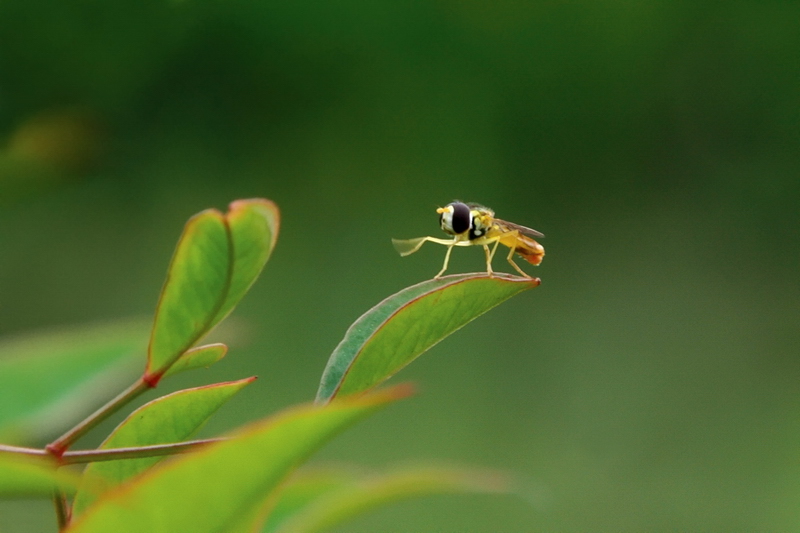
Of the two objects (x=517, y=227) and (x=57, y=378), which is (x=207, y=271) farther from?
(x=517, y=227)

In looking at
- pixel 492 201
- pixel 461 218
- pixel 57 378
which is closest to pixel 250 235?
pixel 57 378

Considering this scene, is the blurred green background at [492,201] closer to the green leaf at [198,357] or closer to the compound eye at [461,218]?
the compound eye at [461,218]

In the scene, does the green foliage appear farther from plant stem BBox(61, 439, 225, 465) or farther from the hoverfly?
the hoverfly

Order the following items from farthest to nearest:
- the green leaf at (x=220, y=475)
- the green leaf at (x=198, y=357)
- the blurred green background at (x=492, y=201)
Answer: the blurred green background at (x=492, y=201) < the green leaf at (x=198, y=357) < the green leaf at (x=220, y=475)

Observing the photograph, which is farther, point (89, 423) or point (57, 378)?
point (57, 378)

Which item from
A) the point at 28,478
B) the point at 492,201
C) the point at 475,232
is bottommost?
the point at 28,478

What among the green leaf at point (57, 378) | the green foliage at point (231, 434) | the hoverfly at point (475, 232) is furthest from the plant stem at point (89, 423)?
the hoverfly at point (475, 232)

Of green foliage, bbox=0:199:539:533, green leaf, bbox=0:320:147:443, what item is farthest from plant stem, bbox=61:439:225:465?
green leaf, bbox=0:320:147:443

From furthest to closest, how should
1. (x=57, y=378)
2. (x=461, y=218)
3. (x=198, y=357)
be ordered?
(x=461, y=218) < (x=57, y=378) < (x=198, y=357)
